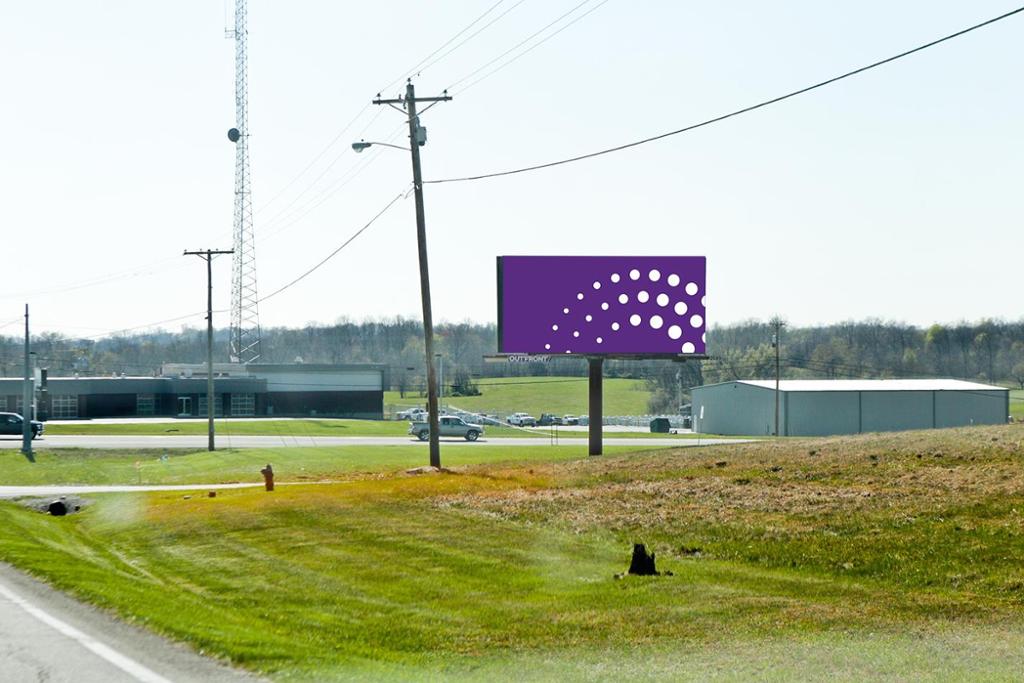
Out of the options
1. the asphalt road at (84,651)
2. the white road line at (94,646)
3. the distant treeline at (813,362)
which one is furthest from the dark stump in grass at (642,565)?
the distant treeline at (813,362)

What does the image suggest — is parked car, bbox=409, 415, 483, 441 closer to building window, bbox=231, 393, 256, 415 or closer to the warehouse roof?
the warehouse roof

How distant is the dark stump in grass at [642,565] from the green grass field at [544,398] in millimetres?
127076

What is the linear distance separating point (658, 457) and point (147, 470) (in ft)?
76.0

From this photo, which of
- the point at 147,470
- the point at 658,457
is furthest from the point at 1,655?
the point at 147,470

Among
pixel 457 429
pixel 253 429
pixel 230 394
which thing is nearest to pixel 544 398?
pixel 230 394

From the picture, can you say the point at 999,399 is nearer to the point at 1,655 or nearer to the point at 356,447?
the point at 356,447

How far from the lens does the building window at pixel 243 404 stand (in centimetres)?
11531

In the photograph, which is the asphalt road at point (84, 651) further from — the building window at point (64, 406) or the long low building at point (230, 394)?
the long low building at point (230, 394)

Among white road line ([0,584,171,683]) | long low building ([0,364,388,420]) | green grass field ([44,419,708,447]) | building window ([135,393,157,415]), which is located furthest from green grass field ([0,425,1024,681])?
building window ([135,393,157,415])

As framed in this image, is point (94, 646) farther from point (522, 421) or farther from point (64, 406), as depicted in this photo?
point (522, 421)

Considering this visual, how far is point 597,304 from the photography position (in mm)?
47312

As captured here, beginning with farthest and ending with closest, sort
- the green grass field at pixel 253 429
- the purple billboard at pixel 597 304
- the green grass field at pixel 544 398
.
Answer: the green grass field at pixel 544 398 < the green grass field at pixel 253 429 < the purple billboard at pixel 597 304

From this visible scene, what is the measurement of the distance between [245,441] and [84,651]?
60366mm

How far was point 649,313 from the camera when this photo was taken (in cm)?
4750
